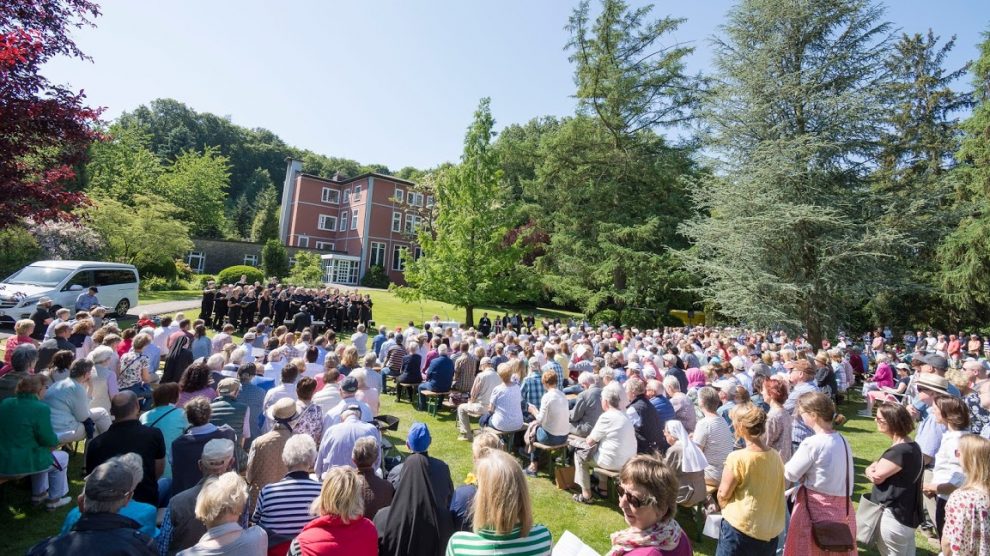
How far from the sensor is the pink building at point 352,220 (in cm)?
4041

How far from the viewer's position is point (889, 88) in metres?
19.5

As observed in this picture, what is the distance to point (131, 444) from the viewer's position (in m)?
3.85

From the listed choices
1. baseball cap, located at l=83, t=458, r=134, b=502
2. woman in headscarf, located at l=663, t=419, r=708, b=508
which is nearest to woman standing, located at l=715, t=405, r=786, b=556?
woman in headscarf, located at l=663, t=419, r=708, b=508

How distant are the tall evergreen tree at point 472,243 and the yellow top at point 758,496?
57.4ft

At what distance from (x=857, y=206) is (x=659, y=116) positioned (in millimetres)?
12021

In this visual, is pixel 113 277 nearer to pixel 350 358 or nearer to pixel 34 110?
pixel 34 110

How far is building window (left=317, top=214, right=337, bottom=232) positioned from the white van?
27.9 metres

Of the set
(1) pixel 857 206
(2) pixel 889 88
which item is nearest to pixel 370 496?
(1) pixel 857 206

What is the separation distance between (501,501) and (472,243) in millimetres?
19528

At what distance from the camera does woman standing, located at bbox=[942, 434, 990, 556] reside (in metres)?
2.93

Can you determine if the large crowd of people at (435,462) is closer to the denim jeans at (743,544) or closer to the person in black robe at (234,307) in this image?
the denim jeans at (743,544)

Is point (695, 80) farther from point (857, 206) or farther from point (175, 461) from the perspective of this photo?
point (175, 461)

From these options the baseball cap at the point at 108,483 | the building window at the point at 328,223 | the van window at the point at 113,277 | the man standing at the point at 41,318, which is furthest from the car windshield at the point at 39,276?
the building window at the point at 328,223

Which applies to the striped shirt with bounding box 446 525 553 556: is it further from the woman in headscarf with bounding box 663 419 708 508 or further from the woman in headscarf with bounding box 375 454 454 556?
the woman in headscarf with bounding box 663 419 708 508
